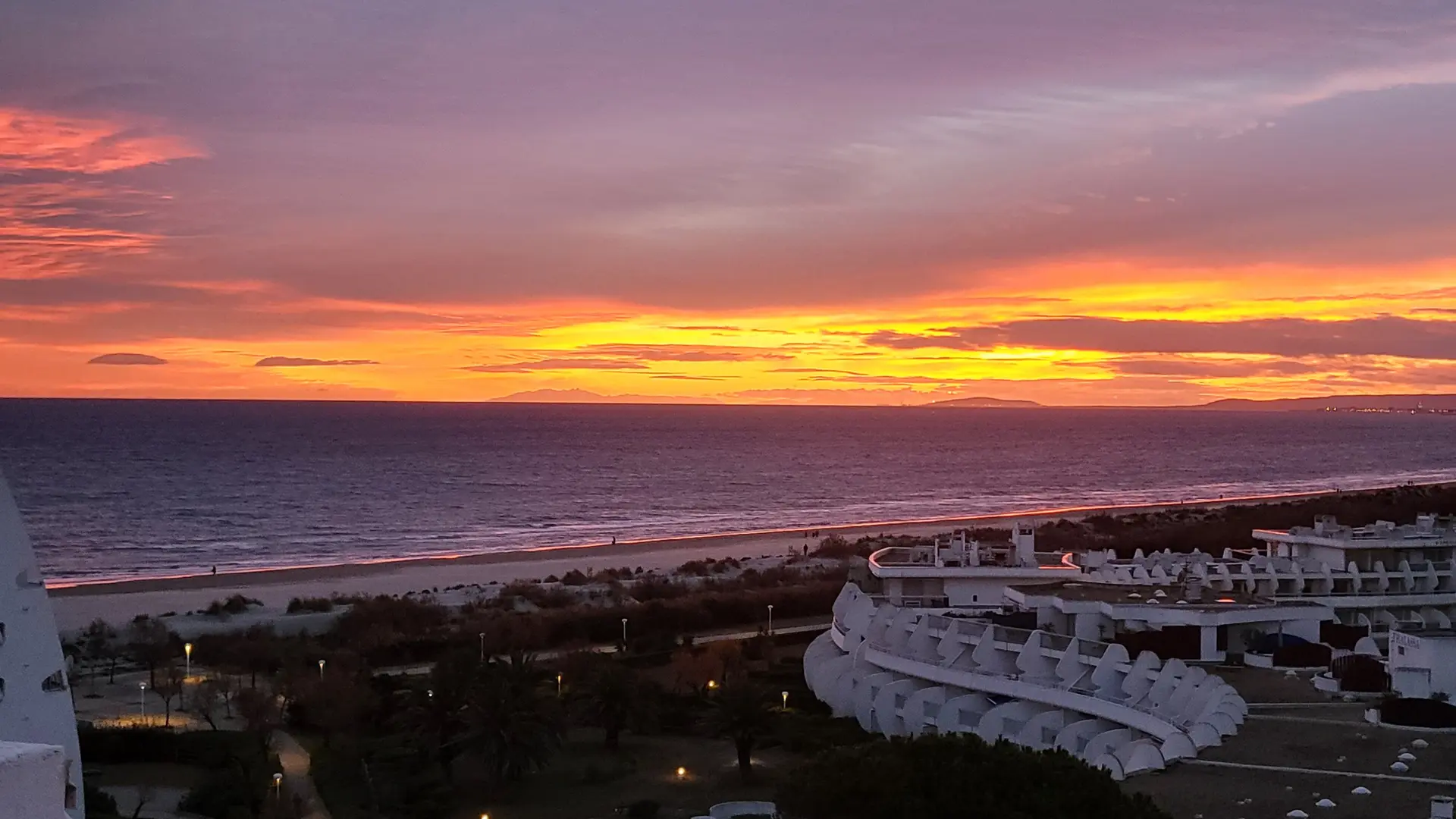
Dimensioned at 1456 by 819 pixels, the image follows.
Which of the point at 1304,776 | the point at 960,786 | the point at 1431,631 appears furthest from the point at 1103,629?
the point at 960,786

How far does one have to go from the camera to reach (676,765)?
28.9 metres

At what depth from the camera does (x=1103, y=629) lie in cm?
2967

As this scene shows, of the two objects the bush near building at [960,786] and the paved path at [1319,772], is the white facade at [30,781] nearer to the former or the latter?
the bush near building at [960,786]

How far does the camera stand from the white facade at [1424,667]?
76.4 ft

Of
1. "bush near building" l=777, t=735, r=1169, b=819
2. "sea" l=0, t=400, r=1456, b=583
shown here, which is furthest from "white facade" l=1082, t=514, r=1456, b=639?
"sea" l=0, t=400, r=1456, b=583

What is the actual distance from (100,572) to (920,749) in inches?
2638

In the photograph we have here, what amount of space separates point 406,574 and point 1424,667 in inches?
2179

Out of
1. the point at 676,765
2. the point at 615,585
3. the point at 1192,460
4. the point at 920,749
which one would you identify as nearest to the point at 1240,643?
the point at 676,765

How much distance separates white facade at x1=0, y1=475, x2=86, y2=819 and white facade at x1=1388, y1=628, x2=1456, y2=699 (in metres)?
21.1

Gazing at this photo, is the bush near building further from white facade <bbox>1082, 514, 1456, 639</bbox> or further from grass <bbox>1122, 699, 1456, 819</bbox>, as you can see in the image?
white facade <bbox>1082, 514, 1456, 639</bbox>

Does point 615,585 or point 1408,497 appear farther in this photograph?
point 1408,497

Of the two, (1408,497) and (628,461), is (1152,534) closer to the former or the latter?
(1408,497)

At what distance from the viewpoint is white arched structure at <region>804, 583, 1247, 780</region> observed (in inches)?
870

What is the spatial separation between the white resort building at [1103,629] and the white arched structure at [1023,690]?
3cm
